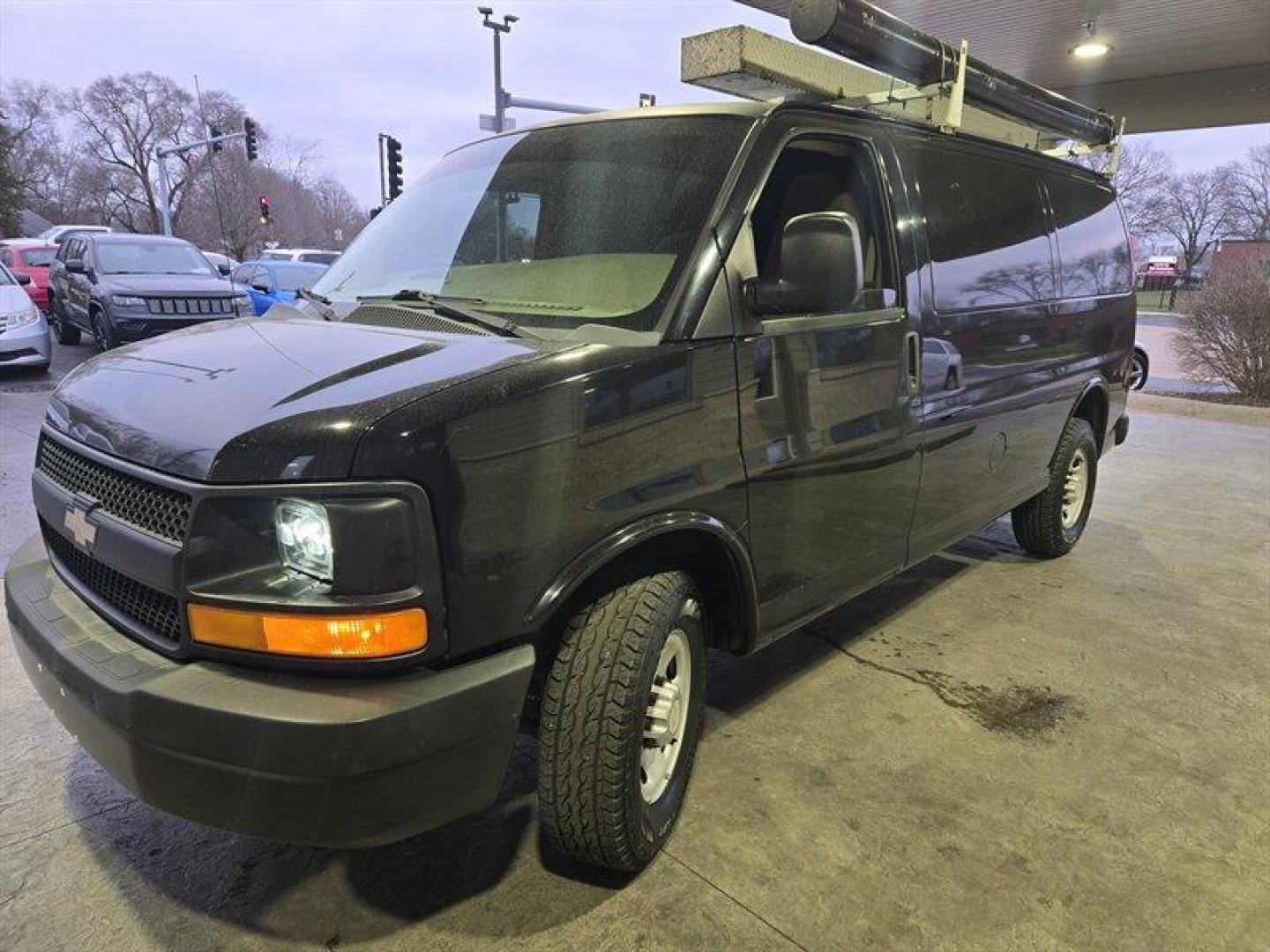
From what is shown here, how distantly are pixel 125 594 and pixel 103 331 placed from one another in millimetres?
11045

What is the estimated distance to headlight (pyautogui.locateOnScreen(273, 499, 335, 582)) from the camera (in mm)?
1777

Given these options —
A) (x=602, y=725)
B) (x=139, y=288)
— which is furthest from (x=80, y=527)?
(x=139, y=288)

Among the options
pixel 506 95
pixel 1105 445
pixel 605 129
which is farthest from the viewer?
pixel 506 95

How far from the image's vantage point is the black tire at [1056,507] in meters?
4.96

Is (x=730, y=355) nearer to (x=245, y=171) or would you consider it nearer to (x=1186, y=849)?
(x=1186, y=849)

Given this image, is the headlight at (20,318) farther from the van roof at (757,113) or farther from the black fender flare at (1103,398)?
the black fender flare at (1103,398)

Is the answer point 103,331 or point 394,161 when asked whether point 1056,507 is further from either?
point 394,161

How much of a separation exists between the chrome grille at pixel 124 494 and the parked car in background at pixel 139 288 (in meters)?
8.78

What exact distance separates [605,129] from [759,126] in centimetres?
55

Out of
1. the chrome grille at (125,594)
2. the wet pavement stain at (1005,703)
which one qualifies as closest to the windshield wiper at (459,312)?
the chrome grille at (125,594)

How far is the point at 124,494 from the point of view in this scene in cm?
206

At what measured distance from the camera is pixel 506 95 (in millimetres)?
21766

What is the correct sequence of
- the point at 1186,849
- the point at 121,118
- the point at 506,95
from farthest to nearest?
the point at 121,118 → the point at 506,95 → the point at 1186,849

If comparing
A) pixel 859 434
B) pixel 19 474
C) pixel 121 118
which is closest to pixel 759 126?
pixel 859 434
